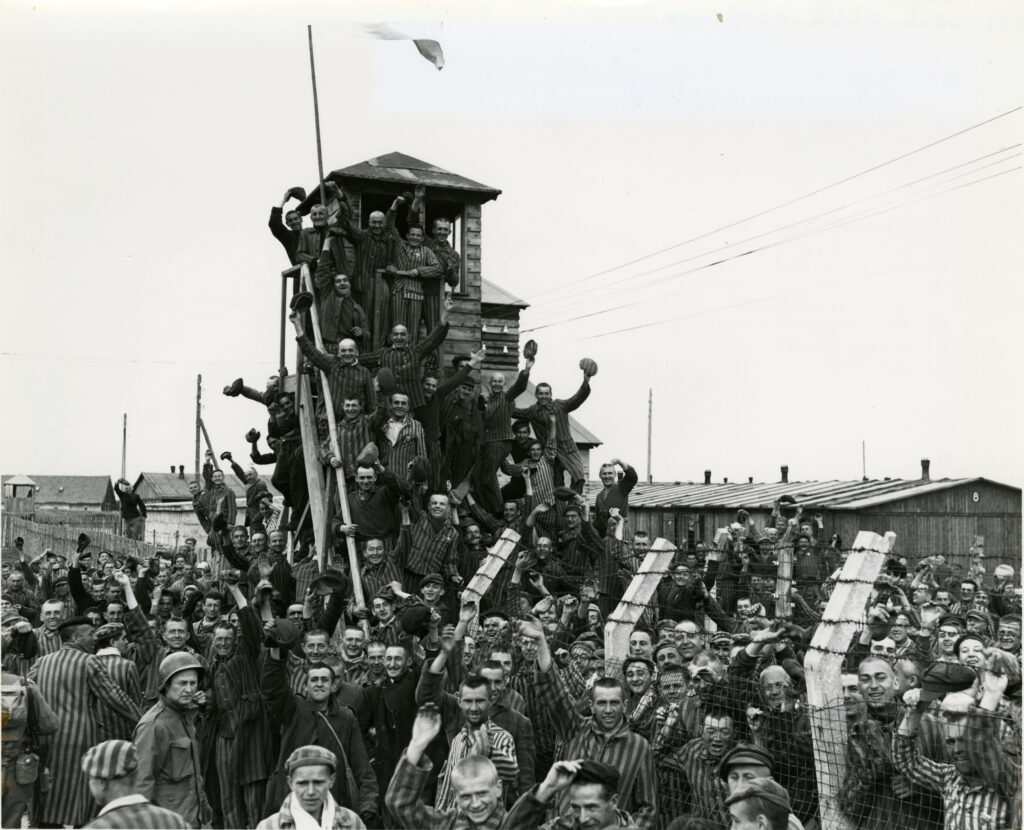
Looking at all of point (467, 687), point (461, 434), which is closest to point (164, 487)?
point (461, 434)

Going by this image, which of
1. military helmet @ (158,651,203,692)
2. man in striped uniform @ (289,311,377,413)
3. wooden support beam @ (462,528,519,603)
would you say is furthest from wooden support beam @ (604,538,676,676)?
man in striped uniform @ (289,311,377,413)

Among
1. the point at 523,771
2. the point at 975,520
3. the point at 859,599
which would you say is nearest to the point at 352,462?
the point at 523,771

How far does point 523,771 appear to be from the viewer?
20.4 feet

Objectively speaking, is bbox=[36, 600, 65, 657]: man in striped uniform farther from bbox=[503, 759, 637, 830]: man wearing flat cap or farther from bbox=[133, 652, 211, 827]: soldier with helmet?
bbox=[503, 759, 637, 830]: man wearing flat cap

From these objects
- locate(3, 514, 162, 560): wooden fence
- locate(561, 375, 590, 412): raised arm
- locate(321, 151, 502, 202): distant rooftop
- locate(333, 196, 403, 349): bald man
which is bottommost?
locate(3, 514, 162, 560): wooden fence

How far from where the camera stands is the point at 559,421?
44.5 feet

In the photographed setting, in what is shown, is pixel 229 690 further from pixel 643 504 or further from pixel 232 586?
pixel 643 504

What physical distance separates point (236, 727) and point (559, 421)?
7.00 meters

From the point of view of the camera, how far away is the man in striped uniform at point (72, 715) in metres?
7.08

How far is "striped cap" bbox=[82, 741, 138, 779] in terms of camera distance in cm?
499

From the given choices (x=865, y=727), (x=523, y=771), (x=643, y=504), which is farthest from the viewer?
(x=643, y=504)

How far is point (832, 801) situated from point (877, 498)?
19590 millimetres

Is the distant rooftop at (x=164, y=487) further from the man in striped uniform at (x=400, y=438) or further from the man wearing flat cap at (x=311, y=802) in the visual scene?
the man wearing flat cap at (x=311, y=802)

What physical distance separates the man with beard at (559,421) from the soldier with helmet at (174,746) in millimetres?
7574
